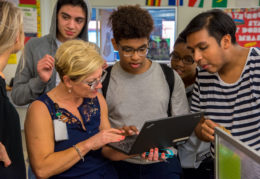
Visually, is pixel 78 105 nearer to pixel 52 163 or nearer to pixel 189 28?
pixel 52 163

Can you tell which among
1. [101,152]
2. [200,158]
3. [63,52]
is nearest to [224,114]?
[200,158]

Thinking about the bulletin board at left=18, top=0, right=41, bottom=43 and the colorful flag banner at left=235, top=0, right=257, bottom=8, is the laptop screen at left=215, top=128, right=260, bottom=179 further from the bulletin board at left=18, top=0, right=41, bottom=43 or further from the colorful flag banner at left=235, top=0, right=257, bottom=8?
the colorful flag banner at left=235, top=0, right=257, bottom=8

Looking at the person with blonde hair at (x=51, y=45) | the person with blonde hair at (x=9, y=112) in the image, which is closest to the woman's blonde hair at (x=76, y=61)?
the person with blonde hair at (x=9, y=112)

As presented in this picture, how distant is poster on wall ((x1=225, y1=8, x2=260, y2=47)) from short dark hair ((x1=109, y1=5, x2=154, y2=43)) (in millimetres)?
3090

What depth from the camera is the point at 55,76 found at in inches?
64.2

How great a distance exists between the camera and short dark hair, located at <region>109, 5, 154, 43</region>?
4.71 ft

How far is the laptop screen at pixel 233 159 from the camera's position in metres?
0.59

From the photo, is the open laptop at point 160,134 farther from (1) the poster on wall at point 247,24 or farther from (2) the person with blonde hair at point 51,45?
(1) the poster on wall at point 247,24

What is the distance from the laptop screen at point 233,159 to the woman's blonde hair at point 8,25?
785 millimetres

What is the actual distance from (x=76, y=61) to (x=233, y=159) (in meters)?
0.77

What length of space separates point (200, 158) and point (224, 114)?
0.36 meters

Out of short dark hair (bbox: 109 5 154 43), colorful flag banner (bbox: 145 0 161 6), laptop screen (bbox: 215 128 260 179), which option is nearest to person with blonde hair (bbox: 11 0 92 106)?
short dark hair (bbox: 109 5 154 43)

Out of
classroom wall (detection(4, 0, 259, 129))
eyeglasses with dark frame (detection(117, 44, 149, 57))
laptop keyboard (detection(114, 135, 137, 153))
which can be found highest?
classroom wall (detection(4, 0, 259, 129))

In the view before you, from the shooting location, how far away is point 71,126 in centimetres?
122
